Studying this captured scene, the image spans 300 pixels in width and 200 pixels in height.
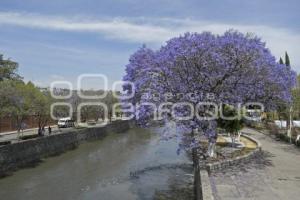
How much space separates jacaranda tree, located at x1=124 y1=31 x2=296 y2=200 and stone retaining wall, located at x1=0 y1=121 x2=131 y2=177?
1199 cm

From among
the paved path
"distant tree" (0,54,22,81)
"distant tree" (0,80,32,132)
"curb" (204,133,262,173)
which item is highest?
"distant tree" (0,54,22,81)

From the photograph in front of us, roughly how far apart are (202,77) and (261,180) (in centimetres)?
519

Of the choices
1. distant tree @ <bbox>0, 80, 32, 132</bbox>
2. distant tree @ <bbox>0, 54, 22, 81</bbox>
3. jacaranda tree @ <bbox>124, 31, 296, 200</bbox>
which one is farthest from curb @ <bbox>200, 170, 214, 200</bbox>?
distant tree @ <bbox>0, 54, 22, 81</bbox>

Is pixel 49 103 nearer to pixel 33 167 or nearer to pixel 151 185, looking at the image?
pixel 33 167

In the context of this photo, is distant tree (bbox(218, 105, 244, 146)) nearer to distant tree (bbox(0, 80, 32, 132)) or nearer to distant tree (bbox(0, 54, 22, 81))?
distant tree (bbox(0, 80, 32, 132))

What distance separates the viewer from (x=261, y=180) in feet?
59.7

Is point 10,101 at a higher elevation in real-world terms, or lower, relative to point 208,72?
lower

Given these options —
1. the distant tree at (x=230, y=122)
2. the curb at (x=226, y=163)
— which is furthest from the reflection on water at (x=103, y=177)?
the distant tree at (x=230, y=122)

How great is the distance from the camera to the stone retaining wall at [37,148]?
29359 millimetres

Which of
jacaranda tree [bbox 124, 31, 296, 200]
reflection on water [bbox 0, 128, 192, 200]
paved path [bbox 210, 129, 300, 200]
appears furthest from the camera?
reflection on water [bbox 0, 128, 192, 200]

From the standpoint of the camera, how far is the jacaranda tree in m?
20.4

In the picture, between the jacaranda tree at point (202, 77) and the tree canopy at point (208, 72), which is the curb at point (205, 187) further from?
the tree canopy at point (208, 72)

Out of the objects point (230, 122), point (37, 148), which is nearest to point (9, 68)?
point (37, 148)

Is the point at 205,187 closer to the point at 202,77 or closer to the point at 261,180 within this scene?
the point at 261,180
